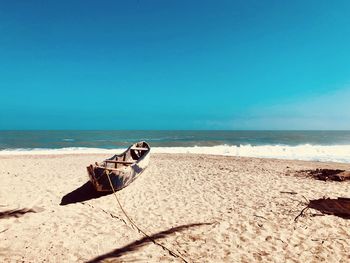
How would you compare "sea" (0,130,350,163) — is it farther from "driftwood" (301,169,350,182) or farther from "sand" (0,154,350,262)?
"sand" (0,154,350,262)

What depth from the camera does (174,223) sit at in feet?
19.1

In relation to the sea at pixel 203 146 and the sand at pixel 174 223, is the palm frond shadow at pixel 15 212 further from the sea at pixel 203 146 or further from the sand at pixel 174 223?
the sea at pixel 203 146

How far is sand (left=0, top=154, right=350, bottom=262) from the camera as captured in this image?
448cm

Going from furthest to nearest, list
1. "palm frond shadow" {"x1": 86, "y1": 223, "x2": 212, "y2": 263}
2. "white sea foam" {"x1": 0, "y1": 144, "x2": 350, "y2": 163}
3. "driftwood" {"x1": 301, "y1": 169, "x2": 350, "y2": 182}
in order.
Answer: "white sea foam" {"x1": 0, "y1": 144, "x2": 350, "y2": 163}
"driftwood" {"x1": 301, "y1": 169, "x2": 350, "y2": 182}
"palm frond shadow" {"x1": 86, "y1": 223, "x2": 212, "y2": 263}

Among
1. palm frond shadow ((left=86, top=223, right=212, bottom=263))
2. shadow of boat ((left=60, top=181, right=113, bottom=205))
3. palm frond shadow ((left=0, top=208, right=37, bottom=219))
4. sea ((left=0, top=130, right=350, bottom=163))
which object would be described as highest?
sea ((left=0, top=130, right=350, bottom=163))

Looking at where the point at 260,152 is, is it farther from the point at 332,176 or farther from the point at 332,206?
the point at 332,206

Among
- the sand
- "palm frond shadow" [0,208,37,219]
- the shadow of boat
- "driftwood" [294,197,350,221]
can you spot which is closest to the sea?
"driftwood" [294,197,350,221]

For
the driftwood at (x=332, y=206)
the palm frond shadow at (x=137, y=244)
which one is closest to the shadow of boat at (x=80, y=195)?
the palm frond shadow at (x=137, y=244)

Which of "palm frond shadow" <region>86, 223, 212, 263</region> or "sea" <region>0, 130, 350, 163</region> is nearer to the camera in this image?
"palm frond shadow" <region>86, 223, 212, 263</region>

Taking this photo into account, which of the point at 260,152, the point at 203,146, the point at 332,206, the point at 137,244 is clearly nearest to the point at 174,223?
the point at 137,244

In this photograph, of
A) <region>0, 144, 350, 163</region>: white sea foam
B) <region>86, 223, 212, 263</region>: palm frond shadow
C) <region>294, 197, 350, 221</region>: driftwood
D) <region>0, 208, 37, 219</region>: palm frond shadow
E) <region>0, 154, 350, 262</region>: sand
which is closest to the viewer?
<region>86, 223, 212, 263</region>: palm frond shadow

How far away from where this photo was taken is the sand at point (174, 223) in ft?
14.7

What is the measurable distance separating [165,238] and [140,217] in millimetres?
1382

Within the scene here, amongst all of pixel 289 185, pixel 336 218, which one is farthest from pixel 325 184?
pixel 336 218
